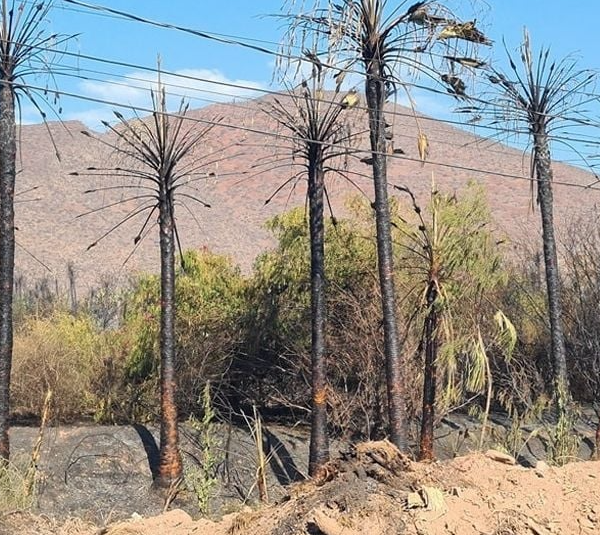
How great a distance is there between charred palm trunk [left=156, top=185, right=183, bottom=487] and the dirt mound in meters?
10.5

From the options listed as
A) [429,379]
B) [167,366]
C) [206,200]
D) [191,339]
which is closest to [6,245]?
[167,366]

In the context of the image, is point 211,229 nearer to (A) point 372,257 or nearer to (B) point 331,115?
(A) point 372,257

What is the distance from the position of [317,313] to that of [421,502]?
39.5ft

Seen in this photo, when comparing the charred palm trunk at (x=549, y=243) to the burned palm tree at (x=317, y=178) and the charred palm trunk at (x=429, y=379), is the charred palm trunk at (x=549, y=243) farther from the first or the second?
the burned palm tree at (x=317, y=178)

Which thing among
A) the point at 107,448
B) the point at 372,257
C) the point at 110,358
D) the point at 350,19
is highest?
the point at 350,19

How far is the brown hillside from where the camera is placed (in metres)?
76.3

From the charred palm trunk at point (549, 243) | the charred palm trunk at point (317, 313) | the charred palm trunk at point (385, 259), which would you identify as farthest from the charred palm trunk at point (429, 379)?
the charred palm trunk at point (549, 243)

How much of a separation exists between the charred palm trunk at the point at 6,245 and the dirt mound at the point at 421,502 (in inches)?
355

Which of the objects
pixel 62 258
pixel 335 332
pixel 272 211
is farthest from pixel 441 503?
pixel 272 211

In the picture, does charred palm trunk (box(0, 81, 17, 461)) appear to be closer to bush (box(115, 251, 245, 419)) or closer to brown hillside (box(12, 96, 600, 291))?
bush (box(115, 251, 245, 419))

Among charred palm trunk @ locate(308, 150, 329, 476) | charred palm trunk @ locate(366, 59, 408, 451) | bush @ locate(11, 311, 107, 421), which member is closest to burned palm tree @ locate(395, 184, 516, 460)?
charred palm trunk @ locate(366, 59, 408, 451)

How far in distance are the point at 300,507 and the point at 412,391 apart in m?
15.5

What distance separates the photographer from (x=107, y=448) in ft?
77.5

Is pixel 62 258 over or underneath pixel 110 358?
over
